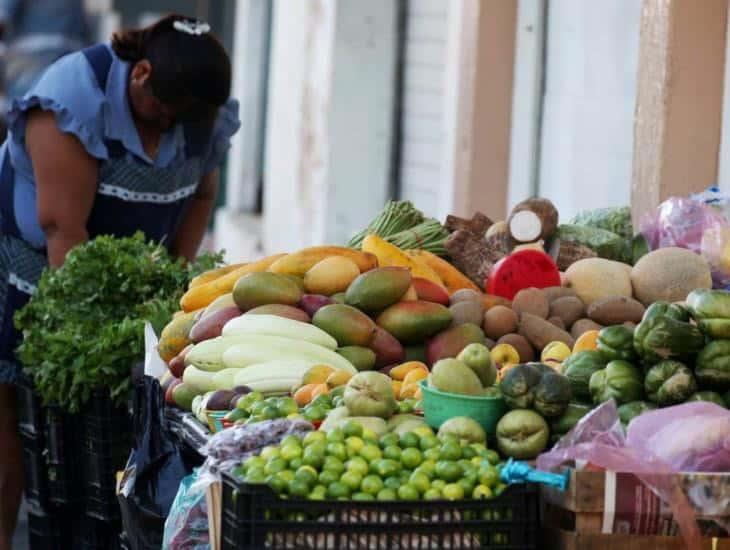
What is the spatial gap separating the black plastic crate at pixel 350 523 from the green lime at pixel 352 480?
0.07 metres

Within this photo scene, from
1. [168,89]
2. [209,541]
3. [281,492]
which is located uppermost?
[168,89]

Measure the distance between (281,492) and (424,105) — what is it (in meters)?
7.37

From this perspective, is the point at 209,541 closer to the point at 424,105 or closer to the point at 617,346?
the point at 617,346

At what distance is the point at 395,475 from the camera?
3287 mm

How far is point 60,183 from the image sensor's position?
19.9ft

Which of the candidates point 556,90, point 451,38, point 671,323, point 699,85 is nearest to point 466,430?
point 671,323

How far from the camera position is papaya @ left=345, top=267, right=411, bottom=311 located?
4586mm

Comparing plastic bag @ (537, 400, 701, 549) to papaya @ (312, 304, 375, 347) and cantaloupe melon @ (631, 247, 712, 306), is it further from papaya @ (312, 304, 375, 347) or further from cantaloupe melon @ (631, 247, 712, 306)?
cantaloupe melon @ (631, 247, 712, 306)

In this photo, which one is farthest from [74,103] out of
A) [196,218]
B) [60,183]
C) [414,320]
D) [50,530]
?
[414,320]

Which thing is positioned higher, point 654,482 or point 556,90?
point 556,90

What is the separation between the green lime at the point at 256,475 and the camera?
10.7ft

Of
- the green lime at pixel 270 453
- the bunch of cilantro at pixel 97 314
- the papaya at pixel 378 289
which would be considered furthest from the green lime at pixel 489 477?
the bunch of cilantro at pixel 97 314

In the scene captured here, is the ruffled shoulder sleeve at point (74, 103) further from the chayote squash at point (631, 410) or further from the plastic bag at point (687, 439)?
the plastic bag at point (687, 439)

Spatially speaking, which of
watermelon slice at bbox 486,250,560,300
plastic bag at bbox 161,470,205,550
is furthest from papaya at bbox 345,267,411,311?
plastic bag at bbox 161,470,205,550
